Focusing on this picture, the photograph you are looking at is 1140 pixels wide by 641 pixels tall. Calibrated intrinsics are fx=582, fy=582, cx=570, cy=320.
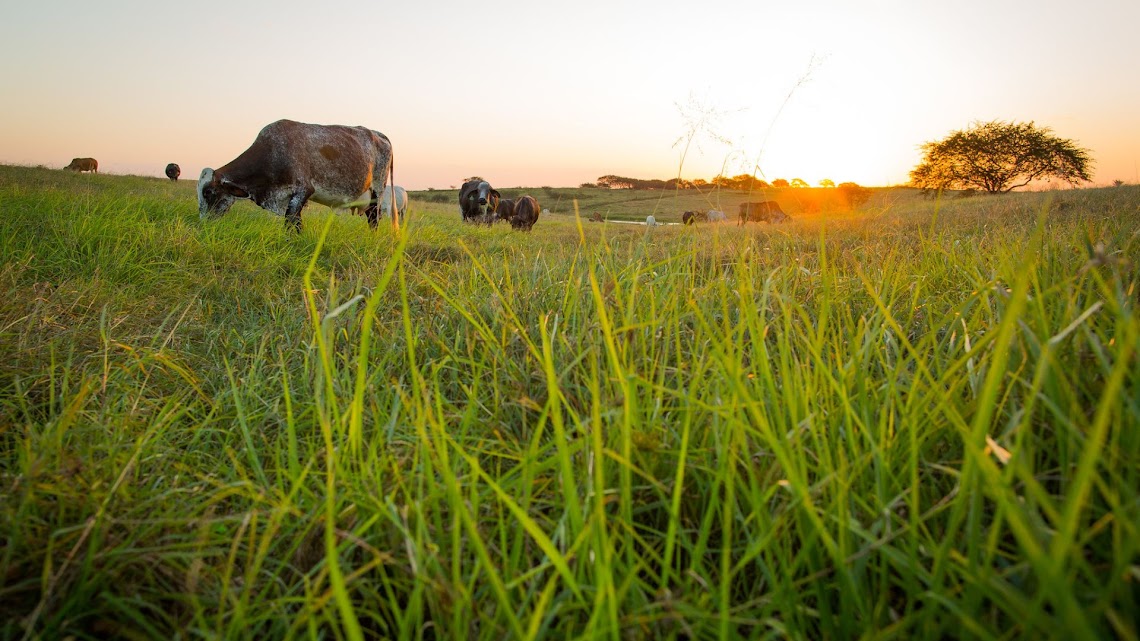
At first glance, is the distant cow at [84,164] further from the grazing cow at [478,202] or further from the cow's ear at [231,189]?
the cow's ear at [231,189]

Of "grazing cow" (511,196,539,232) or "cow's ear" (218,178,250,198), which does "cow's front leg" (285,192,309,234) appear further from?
"grazing cow" (511,196,539,232)

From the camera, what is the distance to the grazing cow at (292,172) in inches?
269

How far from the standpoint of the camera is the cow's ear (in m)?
6.79

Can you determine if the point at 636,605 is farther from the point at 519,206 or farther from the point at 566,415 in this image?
the point at 519,206

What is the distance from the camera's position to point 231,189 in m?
6.91

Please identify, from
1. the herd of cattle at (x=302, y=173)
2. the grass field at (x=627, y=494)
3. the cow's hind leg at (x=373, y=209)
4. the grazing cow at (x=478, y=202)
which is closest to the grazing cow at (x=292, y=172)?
the herd of cattle at (x=302, y=173)

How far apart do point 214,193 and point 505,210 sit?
1126 cm

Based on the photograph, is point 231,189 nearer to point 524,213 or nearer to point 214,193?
point 214,193

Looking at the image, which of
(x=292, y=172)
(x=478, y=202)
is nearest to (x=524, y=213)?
(x=478, y=202)

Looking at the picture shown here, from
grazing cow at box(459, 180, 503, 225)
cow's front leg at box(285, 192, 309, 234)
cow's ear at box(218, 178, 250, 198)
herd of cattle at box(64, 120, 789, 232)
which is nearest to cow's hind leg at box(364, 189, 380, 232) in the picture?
herd of cattle at box(64, 120, 789, 232)

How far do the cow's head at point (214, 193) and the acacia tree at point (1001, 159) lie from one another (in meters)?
33.2

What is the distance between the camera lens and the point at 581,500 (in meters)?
1.18

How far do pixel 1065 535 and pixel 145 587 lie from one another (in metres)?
1.36

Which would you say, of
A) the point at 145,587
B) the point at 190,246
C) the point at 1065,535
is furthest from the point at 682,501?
the point at 190,246
